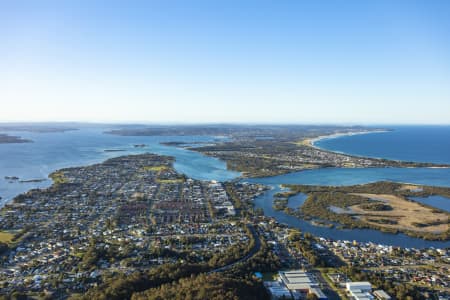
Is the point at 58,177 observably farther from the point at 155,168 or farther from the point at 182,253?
the point at 182,253

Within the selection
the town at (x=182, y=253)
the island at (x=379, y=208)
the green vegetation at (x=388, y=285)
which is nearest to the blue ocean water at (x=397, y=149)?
the island at (x=379, y=208)

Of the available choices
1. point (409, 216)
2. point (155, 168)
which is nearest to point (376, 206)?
point (409, 216)

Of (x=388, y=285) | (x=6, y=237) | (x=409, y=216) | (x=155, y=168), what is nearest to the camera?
(x=388, y=285)

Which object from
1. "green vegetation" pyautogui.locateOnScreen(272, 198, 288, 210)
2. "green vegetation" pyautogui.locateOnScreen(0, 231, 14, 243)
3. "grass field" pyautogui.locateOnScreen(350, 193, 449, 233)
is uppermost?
"green vegetation" pyautogui.locateOnScreen(0, 231, 14, 243)

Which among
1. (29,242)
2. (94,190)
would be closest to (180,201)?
(94,190)

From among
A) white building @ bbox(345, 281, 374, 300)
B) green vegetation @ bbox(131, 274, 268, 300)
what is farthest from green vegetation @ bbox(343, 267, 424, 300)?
green vegetation @ bbox(131, 274, 268, 300)

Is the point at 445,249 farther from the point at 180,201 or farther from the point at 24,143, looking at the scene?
the point at 24,143

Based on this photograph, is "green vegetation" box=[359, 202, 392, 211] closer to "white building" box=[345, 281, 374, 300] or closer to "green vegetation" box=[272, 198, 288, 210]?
"green vegetation" box=[272, 198, 288, 210]

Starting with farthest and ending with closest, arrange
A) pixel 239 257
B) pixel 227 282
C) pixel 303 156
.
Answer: pixel 303 156 → pixel 239 257 → pixel 227 282

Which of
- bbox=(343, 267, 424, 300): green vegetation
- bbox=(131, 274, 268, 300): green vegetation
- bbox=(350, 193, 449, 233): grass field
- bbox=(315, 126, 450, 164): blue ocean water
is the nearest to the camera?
bbox=(131, 274, 268, 300): green vegetation

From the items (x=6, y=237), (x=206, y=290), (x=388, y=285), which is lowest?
(x=388, y=285)

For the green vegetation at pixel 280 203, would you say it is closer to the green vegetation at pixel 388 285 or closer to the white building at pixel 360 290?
the green vegetation at pixel 388 285
